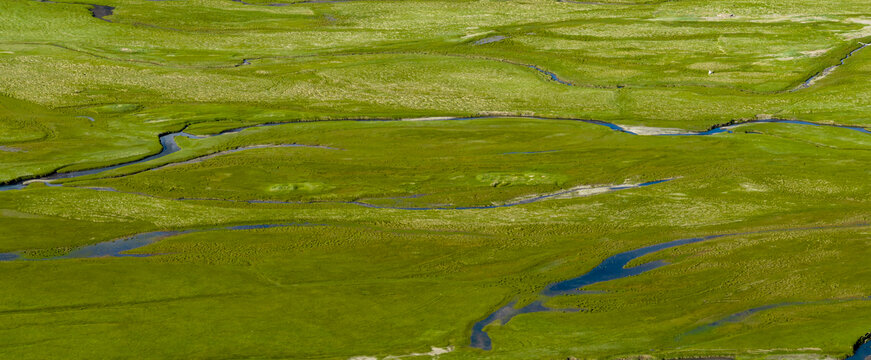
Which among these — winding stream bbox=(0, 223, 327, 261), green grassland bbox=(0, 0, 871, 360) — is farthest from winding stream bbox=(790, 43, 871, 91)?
winding stream bbox=(0, 223, 327, 261)

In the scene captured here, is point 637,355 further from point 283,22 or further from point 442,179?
point 283,22

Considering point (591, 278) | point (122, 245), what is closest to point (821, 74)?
point (591, 278)

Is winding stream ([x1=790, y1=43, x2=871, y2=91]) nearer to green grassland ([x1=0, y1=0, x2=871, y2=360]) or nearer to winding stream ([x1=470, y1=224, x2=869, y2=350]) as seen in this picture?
green grassland ([x1=0, y1=0, x2=871, y2=360])

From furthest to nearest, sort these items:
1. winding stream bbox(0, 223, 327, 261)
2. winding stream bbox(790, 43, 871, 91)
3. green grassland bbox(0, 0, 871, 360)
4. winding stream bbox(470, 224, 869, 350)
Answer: winding stream bbox(790, 43, 871, 91), winding stream bbox(0, 223, 327, 261), winding stream bbox(470, 224, 869, 350), green grassland bbox(0, 0, 871, 360)

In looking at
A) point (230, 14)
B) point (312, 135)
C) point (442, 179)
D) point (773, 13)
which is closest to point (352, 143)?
point (312, 135)

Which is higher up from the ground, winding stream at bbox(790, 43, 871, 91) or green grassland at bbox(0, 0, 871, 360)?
winding stream at bbox(790, 43, 871, 91)

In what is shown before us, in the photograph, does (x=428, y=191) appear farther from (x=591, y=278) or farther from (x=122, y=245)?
(x=122, y=245)

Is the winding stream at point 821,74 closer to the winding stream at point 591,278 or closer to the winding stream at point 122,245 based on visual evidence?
the winding stream at point 591,278

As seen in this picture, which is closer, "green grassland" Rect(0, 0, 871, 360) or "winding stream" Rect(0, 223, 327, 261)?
"green grassland" Rect(0, 0, 871, 360)
